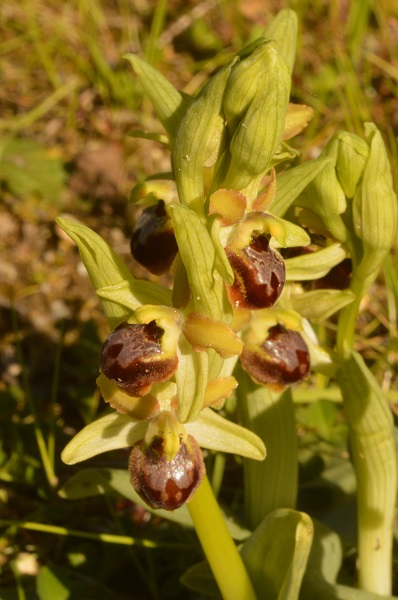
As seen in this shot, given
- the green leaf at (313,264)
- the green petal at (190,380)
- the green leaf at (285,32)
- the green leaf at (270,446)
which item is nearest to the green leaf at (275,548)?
the green leaf at (270,446)

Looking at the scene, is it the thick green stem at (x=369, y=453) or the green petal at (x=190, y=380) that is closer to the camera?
the green petal at (x=190, y=380)

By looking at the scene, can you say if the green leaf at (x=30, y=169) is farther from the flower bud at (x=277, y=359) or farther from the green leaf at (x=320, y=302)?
the flower bud at (x=277, y=359)

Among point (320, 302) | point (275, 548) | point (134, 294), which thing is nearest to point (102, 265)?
point (134, 294)

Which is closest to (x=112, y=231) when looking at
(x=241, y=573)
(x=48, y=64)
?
(x=48, y=64)

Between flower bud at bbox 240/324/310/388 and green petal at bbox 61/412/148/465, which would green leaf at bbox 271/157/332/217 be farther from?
green petal at bbox 61/412/148/465

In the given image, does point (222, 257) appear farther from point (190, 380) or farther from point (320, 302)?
point (320, 302)

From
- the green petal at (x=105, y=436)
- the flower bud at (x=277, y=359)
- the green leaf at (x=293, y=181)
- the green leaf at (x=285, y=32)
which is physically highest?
the green leaf at (x=285, y=32)

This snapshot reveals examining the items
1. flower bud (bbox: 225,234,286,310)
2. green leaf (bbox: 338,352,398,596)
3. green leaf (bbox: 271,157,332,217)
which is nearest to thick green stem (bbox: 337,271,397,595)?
green leaf (bbox: 338,352,398,596)
